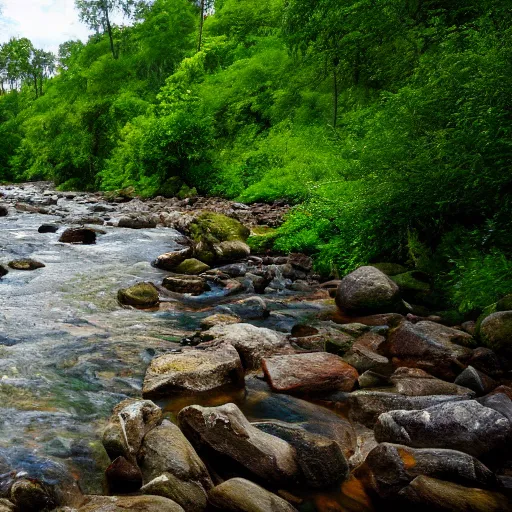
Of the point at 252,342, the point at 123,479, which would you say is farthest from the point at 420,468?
the point at 252,342

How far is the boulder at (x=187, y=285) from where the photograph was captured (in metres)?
8.59

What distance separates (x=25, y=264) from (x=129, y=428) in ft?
23.9

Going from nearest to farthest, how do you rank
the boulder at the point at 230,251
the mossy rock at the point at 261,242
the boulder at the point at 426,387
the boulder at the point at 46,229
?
the boulder at the point at 426,387, the boulder at the point at 230,251, the mossy rock at the point at 261,242, the boulder at the point at 46,229

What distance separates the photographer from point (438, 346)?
5527 mm

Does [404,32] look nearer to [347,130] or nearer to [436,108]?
[347,130]

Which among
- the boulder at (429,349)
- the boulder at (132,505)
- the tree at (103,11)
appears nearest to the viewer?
the boulder at (132,505)

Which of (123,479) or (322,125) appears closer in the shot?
(123,479)

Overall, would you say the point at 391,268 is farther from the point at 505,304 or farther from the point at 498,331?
the point at 498,331

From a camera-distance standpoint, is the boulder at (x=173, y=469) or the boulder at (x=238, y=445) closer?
the boulder at (x=173, y=469)

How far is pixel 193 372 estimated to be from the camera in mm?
4773

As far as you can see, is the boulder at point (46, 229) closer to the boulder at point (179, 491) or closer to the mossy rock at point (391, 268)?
the mossy rock at point (391, 268)

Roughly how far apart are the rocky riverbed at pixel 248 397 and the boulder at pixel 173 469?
1cm

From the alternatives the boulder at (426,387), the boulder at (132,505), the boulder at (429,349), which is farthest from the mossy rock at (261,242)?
the boulder at (132,505)

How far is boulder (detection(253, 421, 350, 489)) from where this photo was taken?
3443 mm
